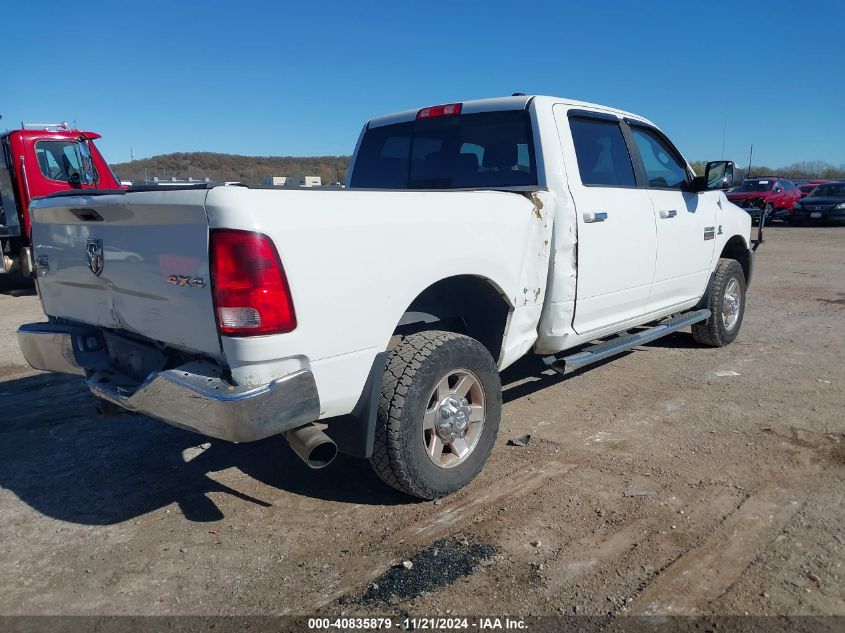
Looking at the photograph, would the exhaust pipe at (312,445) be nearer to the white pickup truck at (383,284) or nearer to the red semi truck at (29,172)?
the white pickup truck at (383,284)

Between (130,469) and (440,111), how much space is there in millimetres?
3095

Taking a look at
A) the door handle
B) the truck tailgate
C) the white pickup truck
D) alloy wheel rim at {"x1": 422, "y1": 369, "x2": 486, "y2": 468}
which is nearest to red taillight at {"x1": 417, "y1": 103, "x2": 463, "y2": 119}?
the white pickup truck

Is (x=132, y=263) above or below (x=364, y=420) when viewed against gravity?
above

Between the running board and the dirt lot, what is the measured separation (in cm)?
43

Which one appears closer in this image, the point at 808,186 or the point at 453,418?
the point at 453,418

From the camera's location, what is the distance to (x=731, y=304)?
6.67 meters

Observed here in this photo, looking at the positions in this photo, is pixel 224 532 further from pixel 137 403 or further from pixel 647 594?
pixel 647 594

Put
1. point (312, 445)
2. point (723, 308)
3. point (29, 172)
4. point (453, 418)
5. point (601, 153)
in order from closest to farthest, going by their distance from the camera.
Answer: point (312, 445), point (453, 418), point (601, 153), point (723, 308), point (29, 172)

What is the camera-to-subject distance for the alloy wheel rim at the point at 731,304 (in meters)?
6.55

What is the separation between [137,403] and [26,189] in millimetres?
9890

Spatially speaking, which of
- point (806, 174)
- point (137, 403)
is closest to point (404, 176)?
point (137, 403)

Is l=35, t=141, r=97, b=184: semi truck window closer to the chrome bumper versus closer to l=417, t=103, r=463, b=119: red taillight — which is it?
l=417, t=103, r=463, b=119: red taillight

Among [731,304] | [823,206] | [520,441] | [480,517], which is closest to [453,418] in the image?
[480,517]

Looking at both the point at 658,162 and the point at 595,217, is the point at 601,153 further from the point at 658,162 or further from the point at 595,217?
the point at 658,162
